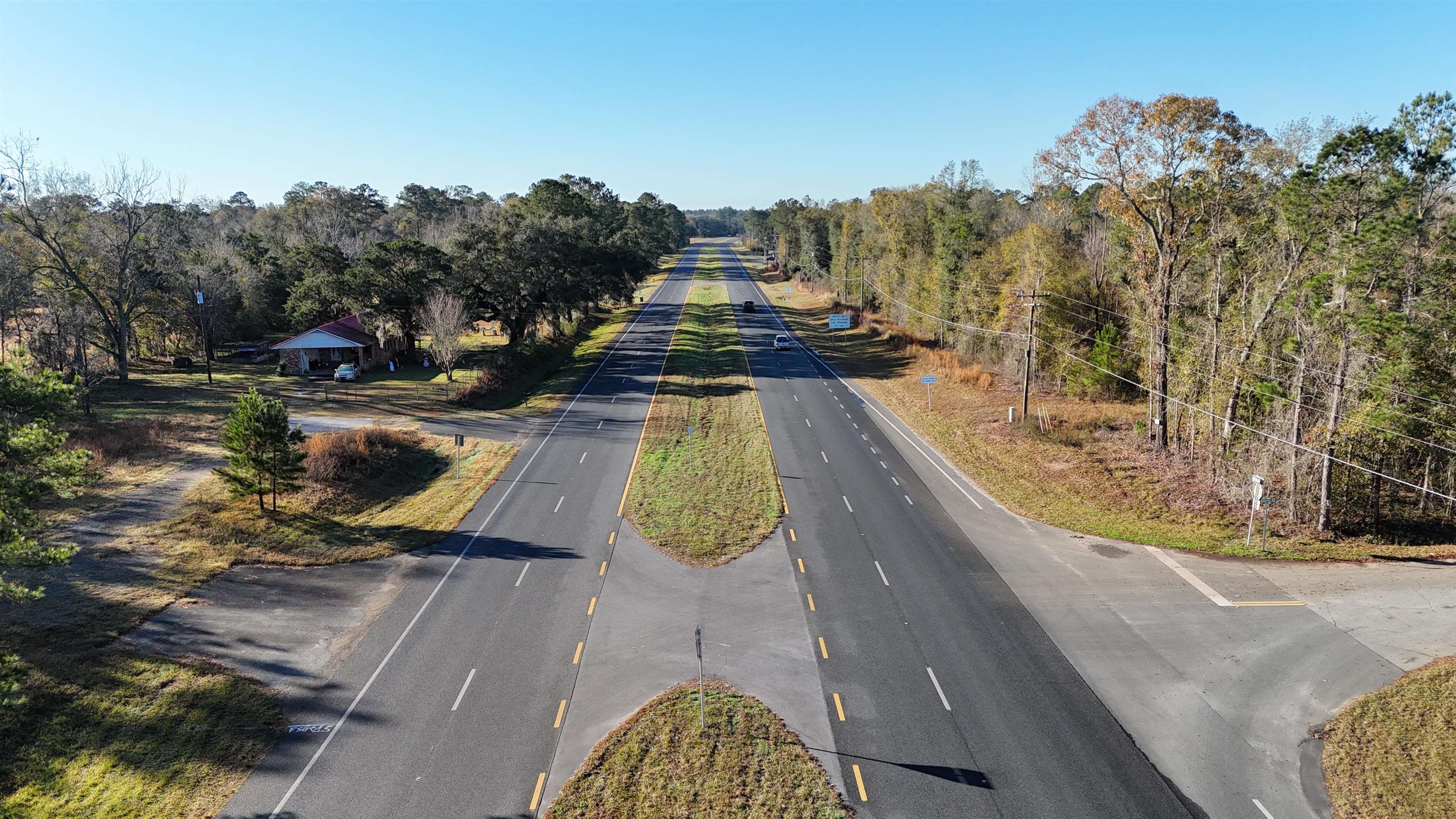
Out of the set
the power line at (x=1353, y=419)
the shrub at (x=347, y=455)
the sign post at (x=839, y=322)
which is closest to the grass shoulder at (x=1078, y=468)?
the power line at (x=1353, y=419)

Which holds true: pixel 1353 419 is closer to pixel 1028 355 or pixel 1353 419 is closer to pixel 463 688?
pixel 1028 355

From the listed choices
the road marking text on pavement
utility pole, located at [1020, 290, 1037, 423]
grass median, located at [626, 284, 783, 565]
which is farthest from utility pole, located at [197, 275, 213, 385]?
utility pole, located at [1020, 290, 1037, 423]

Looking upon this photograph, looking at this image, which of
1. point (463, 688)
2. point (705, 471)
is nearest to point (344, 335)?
point (705, 471)

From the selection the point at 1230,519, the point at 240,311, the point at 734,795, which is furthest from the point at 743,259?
the point at 734,795

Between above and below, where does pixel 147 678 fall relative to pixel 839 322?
below

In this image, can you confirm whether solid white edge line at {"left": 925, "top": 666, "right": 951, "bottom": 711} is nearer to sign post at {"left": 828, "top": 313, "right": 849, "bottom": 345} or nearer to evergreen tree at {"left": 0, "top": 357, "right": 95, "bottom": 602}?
evergreen tree at {"left": 0, "top": 357, "right": 95, "bottom": 602}

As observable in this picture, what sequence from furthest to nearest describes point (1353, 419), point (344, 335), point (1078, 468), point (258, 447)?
point (344, 335)
point (1078, 468)
point (258, 447)
point (1353, 419)
